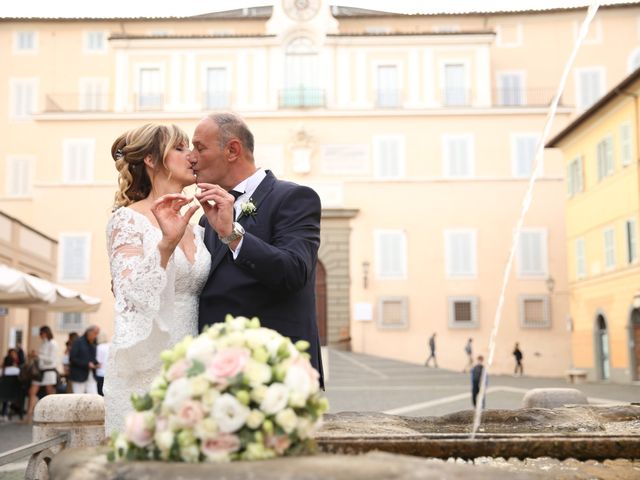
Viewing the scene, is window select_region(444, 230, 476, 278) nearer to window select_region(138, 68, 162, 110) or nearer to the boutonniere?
window select_region(138, 68, 162, 110)

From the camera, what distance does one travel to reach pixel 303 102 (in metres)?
32.5

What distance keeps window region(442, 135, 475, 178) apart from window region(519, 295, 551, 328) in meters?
5.44

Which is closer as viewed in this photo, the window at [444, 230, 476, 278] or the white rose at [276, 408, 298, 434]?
the white rose at [276, 408, 298, 434]

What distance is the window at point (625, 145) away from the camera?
74.7ft

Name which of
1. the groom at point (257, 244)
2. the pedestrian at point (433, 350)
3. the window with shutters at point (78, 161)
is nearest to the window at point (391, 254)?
the pedestrian at point (433, 350)

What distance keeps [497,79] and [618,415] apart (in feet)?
106

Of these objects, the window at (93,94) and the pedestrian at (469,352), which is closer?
the pedestrian at (469,352)

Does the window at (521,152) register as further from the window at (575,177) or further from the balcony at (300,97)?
the balcony at (300,97)

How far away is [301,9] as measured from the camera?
32938mm

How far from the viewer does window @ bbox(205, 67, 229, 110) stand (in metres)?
32.8

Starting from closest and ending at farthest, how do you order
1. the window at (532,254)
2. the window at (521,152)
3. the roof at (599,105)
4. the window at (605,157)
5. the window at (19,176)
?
the roof at (599,105)
the window at (605,157)
the window at (532,254)
the window at (521,152)
the window at (19,176)

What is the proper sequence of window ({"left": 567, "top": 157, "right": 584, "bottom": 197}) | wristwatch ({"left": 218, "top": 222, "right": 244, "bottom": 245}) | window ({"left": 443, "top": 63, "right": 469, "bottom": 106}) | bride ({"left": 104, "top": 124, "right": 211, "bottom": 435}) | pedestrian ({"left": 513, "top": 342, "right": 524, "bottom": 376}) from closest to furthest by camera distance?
wristwatch ({"left": 218, "top": 222, "right": 244, "bottom": 245}) → bride ({"left": 104, "top": 124, "right": 211, "bottom": 435}) → window ({"left": 567, "top": 157, "right": 584, "bottom": 197}) → pedestrian ({"left": 513, "top": 342, "right": 524, "bottom": 376}) → window ({"left": 443, "top": 63, "right": 469, "bottom": 106})

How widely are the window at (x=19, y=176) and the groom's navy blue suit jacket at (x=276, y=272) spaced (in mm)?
32588

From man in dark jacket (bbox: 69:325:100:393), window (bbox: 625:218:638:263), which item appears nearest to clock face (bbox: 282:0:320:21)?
window (bbox: 625:218:638:263)
